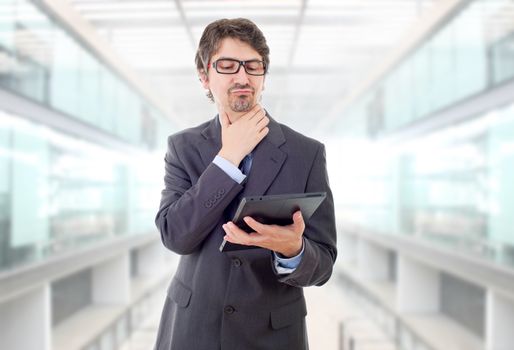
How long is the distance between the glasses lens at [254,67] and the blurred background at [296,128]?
6.54 ft

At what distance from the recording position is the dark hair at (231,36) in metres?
1.60

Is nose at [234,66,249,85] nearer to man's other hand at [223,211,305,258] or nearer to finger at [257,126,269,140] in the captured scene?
finger at [257,126,269,140]

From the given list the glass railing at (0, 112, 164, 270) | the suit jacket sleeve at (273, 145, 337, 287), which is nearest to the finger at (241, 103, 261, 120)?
the suit jacket sleeve at (273, 145, 337, 287)

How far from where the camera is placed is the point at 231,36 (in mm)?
1607

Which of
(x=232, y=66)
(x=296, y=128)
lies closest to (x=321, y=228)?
(x=232, y=66)

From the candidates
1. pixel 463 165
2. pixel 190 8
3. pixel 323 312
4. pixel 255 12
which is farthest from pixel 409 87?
pixel 323 312

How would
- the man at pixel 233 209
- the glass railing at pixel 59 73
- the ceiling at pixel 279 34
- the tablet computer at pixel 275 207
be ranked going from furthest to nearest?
the ceiling at pixel 279 34
the glass railing at pixel 59 73
the man at pixel 233 209
the tablet computer at pixel 275 207

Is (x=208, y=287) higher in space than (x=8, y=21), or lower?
lower

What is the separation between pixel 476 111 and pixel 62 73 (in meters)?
5.48

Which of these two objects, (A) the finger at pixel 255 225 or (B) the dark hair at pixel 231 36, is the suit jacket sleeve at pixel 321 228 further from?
(B) the dark hair at pixel 231 36

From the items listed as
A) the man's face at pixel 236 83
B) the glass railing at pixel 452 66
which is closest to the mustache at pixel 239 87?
the man's face at pixel 236 83

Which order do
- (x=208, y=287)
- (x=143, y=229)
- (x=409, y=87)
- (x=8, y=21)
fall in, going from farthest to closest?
1. (x=143, y=229)
2. (x=409, y=87)
3. (x=8, y=21)
4. (x=208, y=287)

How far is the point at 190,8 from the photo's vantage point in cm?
748

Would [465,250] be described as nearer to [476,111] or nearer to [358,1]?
[476,111]
